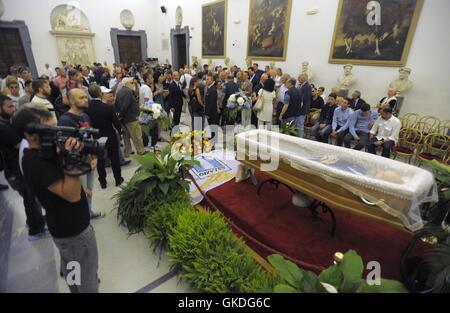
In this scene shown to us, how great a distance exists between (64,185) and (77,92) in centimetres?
161

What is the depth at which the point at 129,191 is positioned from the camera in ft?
10.1

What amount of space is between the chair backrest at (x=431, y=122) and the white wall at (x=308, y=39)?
175mm

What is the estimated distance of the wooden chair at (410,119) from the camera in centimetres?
570

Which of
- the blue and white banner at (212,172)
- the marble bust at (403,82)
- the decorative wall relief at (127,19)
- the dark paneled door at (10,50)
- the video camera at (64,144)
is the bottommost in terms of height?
the blue and white banner at (212,172)

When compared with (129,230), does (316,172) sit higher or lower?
higher

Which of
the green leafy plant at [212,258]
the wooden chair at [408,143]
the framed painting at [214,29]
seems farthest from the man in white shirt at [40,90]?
the framed painting at [214,29]

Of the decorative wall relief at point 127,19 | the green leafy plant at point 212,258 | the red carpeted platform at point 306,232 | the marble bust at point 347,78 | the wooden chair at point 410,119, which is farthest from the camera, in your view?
the decorative wall relief at point 127,19

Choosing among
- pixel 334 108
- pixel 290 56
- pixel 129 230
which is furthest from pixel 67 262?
pixel 290 56

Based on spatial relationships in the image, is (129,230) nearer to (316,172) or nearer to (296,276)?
(296,276)

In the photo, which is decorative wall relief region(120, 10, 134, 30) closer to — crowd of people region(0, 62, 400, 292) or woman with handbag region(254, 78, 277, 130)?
crowd of people region(0, 62, 400, 292)

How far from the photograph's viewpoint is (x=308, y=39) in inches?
306

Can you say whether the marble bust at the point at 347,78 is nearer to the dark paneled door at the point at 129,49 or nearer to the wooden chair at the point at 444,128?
the wooden chair at the point at 444,128

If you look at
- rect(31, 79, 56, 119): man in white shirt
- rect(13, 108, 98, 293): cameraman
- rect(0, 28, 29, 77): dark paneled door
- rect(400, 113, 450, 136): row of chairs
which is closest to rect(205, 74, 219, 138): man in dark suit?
rect(31, 79, 56, 119): man in white shirt

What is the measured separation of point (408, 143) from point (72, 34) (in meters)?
16.4
